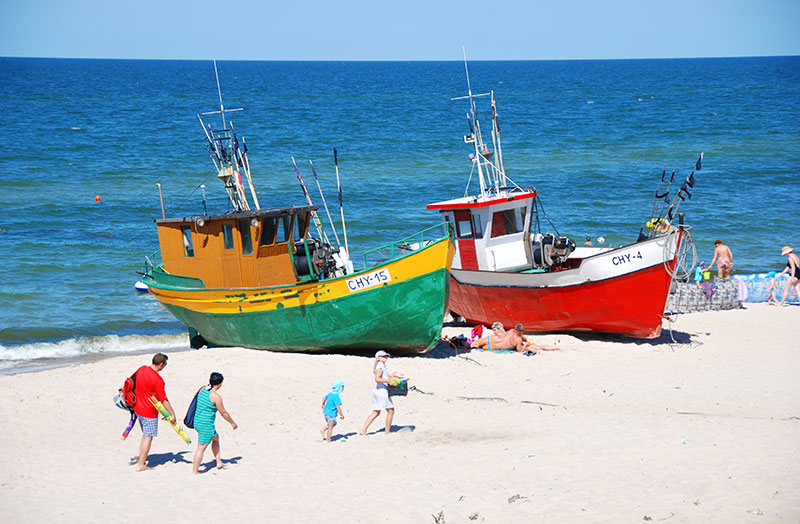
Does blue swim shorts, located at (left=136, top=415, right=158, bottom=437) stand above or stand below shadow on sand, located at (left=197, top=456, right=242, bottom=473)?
above

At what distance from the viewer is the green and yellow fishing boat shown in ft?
53.5

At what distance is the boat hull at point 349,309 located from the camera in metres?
16.2

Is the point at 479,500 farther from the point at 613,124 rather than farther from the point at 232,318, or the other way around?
the point at 613,124

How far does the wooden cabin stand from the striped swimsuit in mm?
6382

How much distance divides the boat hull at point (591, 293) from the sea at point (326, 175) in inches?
311

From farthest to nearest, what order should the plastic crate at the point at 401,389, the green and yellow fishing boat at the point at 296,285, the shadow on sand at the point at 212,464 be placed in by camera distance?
the green and yellow fishing boat at the point at 296,285 → the plastic crate at the point at 401,389 → the shadow on sand at the point at 212,464

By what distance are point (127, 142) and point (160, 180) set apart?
15217 millimetres

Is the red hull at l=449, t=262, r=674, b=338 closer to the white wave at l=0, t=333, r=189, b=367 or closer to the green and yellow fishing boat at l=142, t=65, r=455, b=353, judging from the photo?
the green and yellow fishing boat at l=142, t=65, r=455, b=353

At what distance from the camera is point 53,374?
16500mm

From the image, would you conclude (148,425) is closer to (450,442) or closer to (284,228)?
(450,442)

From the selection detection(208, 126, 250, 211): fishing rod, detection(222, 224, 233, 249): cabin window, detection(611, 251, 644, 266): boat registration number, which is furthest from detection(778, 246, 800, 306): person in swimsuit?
detection(222, 224, 233, 249): cabin window

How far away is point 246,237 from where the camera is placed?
16750 millimetres

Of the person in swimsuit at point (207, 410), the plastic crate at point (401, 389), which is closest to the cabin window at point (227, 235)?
the plastic crate at point (401, 389)

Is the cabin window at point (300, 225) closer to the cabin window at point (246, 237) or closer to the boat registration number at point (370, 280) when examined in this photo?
the cabin window at point (246, 237)
